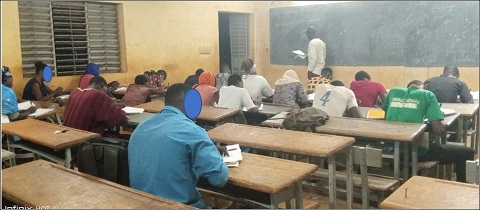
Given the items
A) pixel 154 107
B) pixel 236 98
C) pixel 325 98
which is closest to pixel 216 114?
pixel 236 98

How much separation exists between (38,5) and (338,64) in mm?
4903

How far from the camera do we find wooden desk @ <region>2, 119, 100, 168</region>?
282cm

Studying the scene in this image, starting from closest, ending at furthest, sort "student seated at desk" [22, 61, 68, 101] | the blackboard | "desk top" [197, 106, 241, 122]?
"desk top" [197, 106, 241, 122] → "student seated at desk" [22, 61, 68, 101] → the blackboard

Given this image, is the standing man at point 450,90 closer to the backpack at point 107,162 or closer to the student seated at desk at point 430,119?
the student seated at desk at point 430,119

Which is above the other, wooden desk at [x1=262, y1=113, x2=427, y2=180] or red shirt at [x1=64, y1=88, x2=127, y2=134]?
red shirt at [x1=64, y1=88, x2=127, y2=134]

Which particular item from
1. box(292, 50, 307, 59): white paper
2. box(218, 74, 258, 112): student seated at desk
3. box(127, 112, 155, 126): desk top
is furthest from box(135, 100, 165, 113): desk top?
box(292, 50, 307, 59): white paper

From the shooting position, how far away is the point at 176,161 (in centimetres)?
194

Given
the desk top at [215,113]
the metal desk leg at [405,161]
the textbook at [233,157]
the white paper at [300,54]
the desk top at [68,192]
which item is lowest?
the metal desk leg at [405,161]

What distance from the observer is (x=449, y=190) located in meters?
1.68

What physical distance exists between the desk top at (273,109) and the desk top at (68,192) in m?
2.29

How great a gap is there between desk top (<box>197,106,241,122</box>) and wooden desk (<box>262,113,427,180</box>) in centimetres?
63

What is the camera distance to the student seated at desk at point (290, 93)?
Answer: 182 inches

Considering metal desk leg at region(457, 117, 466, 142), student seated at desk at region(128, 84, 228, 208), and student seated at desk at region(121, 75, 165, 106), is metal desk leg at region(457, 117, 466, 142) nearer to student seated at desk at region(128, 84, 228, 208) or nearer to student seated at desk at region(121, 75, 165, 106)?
student seated at desk at region(128, 84, 228, 208)

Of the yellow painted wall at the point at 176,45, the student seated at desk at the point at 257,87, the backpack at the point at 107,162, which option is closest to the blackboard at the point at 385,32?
the yellow painted wall at the point at 176,45
